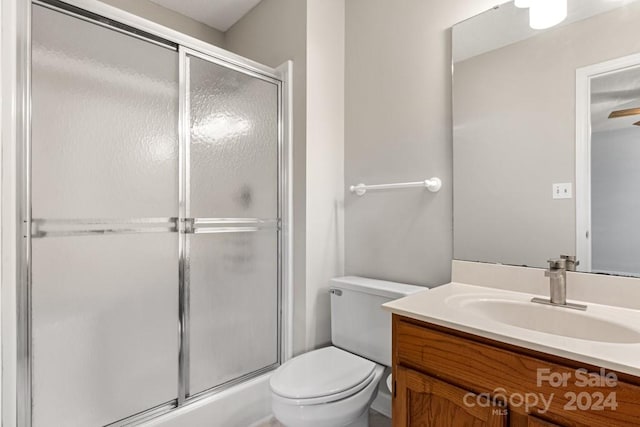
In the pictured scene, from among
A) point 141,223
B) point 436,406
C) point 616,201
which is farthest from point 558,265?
point 141,223

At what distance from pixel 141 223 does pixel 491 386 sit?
1.49m

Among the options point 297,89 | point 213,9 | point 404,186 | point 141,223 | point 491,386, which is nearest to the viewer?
point 491,386

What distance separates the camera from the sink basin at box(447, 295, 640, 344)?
958 mm

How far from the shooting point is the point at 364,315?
1696 millimetres

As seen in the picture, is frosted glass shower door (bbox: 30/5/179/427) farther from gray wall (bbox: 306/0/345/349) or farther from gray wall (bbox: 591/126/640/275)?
gray wall (bbox: 591/126/640/275)

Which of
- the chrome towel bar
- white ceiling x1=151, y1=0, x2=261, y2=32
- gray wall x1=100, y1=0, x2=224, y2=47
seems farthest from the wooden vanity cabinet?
gray wall x1=100, y1=0, x2=224, y2=47

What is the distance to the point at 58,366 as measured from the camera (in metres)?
1.28

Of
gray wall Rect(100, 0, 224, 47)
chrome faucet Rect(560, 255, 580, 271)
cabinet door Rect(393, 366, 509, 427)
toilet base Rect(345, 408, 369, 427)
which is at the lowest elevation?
toilet base Rect(345, 408, 369, 427)

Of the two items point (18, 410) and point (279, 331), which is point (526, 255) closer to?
point (279, 331)

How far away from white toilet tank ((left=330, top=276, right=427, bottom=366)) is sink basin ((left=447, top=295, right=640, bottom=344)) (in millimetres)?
366

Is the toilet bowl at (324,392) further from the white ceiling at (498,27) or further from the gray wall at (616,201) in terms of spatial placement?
the white ceiling at (498,27)

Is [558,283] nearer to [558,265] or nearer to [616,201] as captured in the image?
[558,265]

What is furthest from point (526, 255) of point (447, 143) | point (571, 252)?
point (447, 143)

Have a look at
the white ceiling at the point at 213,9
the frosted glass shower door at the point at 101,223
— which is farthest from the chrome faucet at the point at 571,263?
the white ceiling at the point at 213,9
